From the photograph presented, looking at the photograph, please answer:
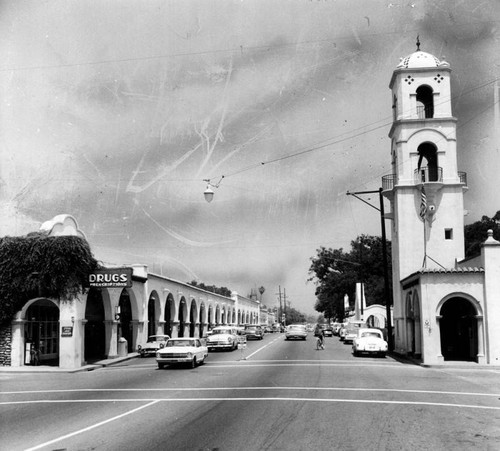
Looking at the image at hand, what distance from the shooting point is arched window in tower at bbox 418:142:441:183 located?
3641 cm

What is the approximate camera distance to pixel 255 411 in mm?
12758

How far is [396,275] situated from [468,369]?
495 inches

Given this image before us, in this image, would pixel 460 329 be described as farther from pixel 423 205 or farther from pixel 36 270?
pixel 36 270

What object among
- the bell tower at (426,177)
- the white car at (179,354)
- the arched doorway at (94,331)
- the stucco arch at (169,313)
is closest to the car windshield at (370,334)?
the bell tower at (426,177)

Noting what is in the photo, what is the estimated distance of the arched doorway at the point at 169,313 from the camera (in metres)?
48.8

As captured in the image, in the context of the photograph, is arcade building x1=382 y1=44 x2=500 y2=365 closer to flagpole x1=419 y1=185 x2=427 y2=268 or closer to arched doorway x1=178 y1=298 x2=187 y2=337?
flagpole x1=419 y1=185 x2=427 y2=268

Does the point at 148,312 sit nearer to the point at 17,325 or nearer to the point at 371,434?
the point at 17,325

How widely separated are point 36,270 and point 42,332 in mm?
5446

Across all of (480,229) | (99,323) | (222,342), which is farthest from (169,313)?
(480,229)

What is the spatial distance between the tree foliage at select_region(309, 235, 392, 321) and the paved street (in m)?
66.9

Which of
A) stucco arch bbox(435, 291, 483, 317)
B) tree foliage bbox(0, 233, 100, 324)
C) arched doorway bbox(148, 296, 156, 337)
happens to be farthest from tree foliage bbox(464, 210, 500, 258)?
tree foliage bbox(0, 233, 100, 324)

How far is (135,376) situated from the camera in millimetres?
22344

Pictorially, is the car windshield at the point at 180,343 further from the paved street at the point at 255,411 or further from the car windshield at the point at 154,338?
the car windshield at the point at 154,338

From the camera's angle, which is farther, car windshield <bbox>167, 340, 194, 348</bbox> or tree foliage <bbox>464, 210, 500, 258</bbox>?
tree foliage <bbox>464, 210, 500, 258</bbox>
